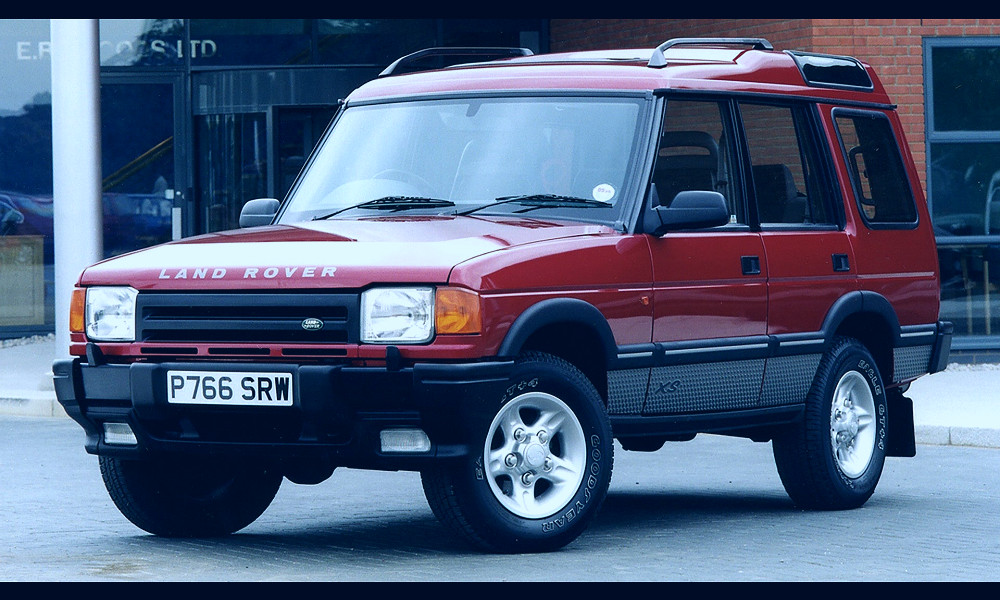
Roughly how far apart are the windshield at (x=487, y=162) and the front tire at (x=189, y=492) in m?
1.17

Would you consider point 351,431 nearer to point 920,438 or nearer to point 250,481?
point 250,481

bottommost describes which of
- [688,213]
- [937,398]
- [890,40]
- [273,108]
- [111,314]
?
[937,398]

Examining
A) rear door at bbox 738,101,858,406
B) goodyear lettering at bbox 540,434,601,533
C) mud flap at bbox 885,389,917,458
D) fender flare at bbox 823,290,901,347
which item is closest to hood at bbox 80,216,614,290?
goodyear lettering at bbox 540,434,601,533

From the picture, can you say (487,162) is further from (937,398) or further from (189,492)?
(937,398)

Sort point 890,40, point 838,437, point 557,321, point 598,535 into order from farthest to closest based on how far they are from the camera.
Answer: point 890,40 → point 838,437 → point 598,535 → point 557,321

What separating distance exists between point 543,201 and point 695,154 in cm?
89

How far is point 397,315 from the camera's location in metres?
6.39

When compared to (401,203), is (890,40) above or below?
above

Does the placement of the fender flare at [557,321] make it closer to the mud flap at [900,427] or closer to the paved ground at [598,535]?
the paved ground at [598,535]

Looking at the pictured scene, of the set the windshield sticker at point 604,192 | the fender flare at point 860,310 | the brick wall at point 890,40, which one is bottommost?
the fender flare at point 860,310

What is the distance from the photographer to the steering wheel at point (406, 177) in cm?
764

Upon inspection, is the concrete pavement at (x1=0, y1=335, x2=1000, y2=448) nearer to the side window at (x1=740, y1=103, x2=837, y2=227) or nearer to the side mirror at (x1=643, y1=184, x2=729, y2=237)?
the side window at (x1=740, y1=103, x2=837, y2=227)

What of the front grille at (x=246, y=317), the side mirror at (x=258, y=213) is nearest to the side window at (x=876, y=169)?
the side mirror at (x=258, y=213)

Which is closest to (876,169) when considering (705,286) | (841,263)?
(841,263)
